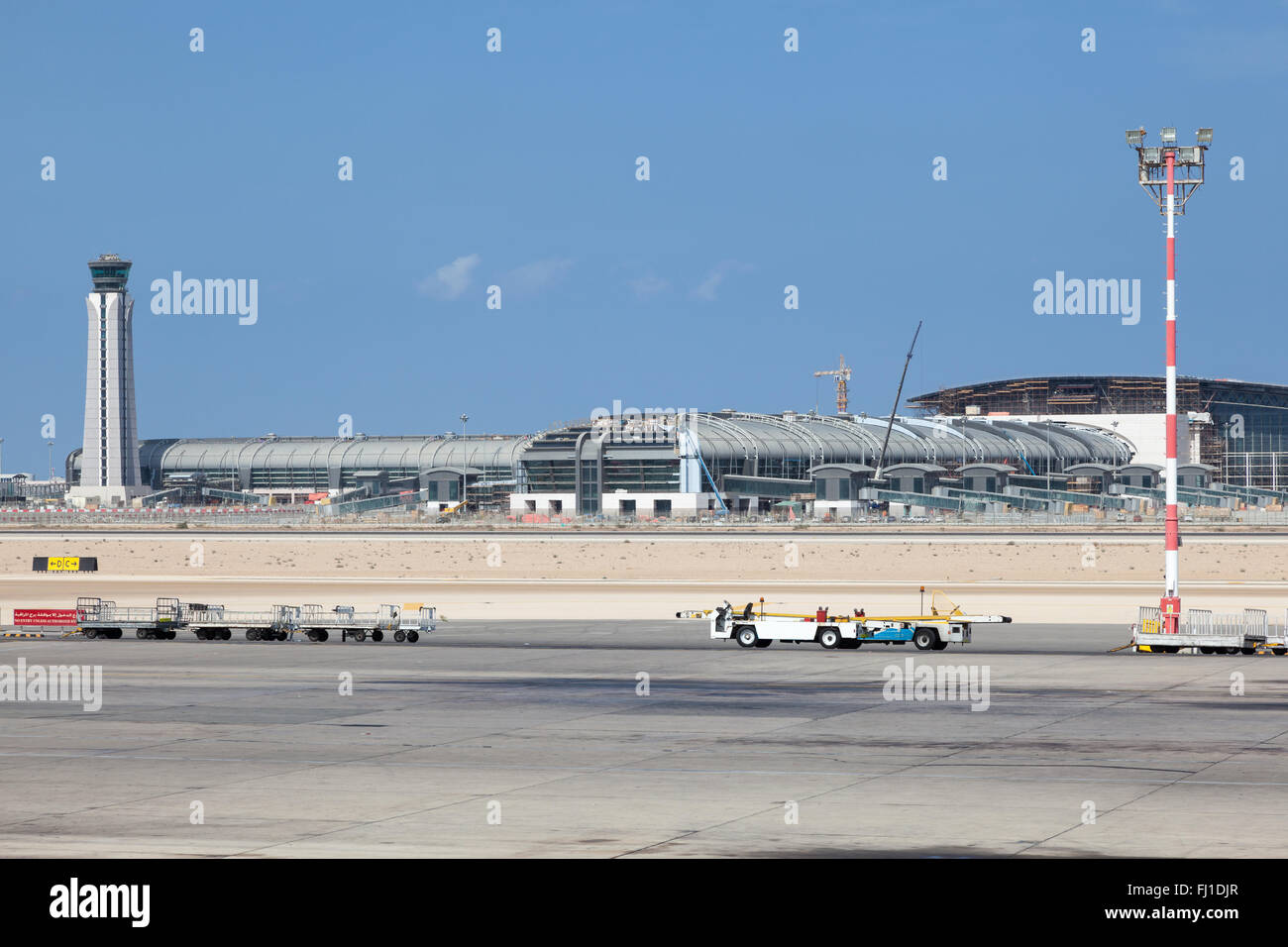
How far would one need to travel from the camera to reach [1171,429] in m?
48.2

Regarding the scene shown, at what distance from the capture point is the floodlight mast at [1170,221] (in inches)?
1898

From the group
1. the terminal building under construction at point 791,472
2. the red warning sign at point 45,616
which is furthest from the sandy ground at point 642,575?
the terminal building under construction at point 791,472

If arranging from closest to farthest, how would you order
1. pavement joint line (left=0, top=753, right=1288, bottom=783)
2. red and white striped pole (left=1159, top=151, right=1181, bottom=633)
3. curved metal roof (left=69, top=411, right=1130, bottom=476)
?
pavement joint line (left=0, top=753, right=1288, bottom=783)
red and white striped pole (left=1159, top=151, right=1181, bottom=633)
curved metal roof (left=69, top=411, right=1130, bottom=476)

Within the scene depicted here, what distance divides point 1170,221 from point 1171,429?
7.22 m

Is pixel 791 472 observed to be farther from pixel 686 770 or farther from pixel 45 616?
pixel 686 770

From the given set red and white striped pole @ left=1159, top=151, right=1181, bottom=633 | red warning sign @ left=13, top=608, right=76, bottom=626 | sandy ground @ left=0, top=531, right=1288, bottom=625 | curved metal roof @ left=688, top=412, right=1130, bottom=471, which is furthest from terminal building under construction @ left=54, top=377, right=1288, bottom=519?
red and white striped pole @ left=1159, top=151, right=1181, bottom=633

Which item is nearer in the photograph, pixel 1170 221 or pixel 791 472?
pixel 1170 221

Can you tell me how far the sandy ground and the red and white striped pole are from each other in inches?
535

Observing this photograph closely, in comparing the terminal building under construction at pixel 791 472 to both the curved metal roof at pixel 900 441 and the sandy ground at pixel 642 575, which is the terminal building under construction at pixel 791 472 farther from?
the sandy ground at pixel 642 575

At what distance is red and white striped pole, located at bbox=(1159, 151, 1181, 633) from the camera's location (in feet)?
158

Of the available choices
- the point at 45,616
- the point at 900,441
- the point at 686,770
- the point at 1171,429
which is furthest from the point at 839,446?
the point at 686,770

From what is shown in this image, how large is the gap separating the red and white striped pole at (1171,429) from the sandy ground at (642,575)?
1360 cm

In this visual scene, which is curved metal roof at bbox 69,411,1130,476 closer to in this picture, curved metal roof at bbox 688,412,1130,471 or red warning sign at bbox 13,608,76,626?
curved metal roof at bbox 688,412,1130,471
